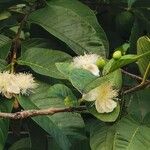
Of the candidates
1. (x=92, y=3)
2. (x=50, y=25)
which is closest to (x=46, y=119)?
(x=50, y=25)

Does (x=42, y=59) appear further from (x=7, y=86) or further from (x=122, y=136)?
(x=122, y=136)

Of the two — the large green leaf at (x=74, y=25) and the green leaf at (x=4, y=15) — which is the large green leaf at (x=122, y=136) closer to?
the large green leaf at (x=74, y=25)

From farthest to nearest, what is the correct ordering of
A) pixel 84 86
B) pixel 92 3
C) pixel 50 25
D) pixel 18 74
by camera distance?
1. pixel 92 3
2. pixel 50 25
3. pixel 18 74
4. pixel 84 86

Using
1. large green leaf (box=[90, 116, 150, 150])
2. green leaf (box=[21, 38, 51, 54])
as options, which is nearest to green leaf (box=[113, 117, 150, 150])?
large green leaf (box=[90, 116, 150, 150])

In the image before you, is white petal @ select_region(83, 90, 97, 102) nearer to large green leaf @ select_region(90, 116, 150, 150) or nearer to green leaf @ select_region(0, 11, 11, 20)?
large green leaf @ select_region(90, 116, 150, 150)

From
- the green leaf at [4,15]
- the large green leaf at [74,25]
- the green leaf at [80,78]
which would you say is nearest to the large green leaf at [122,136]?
the green leaf at [80,78]

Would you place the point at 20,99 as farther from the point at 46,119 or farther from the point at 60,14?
the point at 60,14
